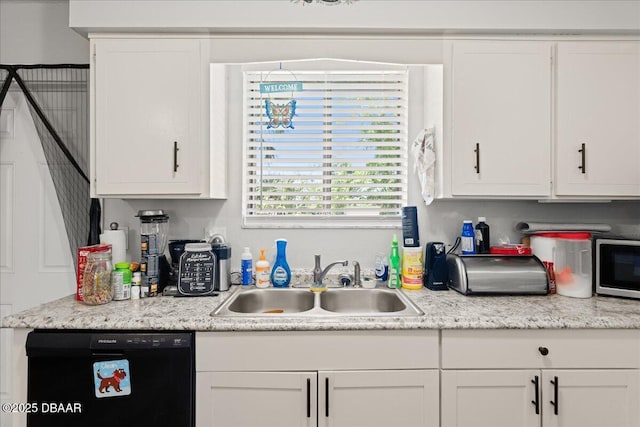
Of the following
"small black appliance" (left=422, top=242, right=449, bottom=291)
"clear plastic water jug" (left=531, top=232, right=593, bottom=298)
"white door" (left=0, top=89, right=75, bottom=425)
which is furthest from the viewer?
"white door" (left=0, top=89, right=75, bottom=425)

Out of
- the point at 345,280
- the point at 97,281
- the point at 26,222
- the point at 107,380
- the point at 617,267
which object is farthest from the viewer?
the point at 26,222

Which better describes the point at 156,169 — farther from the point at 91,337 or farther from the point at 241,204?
the point at 91,337

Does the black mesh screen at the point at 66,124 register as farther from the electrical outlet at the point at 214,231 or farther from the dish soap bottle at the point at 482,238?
the dish soap bottle at the point at 482,238

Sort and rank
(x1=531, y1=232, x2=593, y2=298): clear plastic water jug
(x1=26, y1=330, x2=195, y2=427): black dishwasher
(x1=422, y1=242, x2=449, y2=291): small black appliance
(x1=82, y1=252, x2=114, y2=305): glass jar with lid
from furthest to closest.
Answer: (x1=422, y1=242, x2=449, y2=291): small black appliance < (x1=531, y1=232, x2=593, y2=298): clear plastic water jug < (x1=82, y1=252, x2=114, y2=305): glass jar with lid < (x1=26, y1=330, x2=195, y2=427): black dishwasher

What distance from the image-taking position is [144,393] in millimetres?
1312

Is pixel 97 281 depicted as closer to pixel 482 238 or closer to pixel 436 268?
pixel 436 268

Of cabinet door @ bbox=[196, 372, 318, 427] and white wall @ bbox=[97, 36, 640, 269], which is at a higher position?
white wall @ bbox=[97, 36, 640, 269]

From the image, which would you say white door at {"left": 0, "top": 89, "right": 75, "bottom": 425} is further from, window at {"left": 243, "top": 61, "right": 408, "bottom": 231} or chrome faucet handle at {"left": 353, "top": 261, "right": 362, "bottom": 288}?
chrome faucet handle at {"left": 353, "top": 261, "right": 362, "bottom": 288}

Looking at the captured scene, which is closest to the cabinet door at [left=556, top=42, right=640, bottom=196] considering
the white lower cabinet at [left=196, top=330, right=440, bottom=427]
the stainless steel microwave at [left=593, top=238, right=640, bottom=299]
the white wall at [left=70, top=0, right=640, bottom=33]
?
the white wall at [left=70, top=0, right=640, bottom=33]

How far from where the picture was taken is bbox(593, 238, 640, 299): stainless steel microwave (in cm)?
162

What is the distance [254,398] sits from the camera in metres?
1.34

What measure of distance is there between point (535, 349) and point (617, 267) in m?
0.71

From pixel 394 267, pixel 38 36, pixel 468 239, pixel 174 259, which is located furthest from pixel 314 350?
pixel 38 36

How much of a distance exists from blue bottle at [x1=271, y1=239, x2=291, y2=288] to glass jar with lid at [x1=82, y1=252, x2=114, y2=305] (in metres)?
0.77
